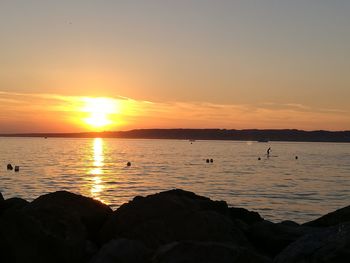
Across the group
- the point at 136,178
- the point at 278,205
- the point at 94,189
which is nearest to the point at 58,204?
the point at 278,205

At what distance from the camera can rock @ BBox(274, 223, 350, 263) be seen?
22.5 ft

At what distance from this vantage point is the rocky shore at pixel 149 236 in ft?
24.9

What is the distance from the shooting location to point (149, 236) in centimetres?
1010

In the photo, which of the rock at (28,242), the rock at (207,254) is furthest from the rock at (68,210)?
the rock at (207,254)

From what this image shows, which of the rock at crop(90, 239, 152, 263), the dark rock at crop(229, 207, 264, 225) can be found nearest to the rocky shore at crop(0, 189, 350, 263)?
the rock at crop(90, 239, 152, 263)

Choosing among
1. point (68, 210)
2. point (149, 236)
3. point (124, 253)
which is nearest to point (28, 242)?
point (68, 210)

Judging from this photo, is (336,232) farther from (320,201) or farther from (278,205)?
(320,201)

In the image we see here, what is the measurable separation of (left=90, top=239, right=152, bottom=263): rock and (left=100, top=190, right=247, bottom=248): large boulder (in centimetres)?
128

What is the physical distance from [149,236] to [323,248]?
3.94 meters

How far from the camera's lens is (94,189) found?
131 feet

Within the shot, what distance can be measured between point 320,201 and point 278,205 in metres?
3.77

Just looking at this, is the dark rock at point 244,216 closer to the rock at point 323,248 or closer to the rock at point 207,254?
the rock at point 207,254

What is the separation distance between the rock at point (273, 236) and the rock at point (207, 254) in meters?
2.95

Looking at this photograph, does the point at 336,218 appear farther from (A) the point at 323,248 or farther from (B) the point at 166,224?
(A) the point at 323,248
